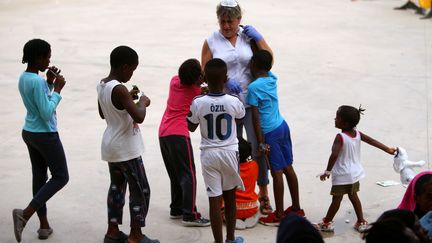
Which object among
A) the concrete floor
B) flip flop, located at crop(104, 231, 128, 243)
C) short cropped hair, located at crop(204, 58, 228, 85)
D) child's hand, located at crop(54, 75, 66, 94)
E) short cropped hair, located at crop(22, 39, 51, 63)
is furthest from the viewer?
Result: the concrete floor

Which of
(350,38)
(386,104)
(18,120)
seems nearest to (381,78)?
(386,104)

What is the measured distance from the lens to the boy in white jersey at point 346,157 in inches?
228

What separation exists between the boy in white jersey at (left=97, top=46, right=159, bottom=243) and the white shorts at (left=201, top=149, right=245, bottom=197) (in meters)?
0.49

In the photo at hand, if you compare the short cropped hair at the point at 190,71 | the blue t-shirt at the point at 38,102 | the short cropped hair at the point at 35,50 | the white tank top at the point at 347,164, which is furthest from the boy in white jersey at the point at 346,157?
the short cropped hair at the point at 35,50

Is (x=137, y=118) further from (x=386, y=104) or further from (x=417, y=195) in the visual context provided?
(x=386, y=104)

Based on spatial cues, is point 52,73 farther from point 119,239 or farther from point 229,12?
point 229,12

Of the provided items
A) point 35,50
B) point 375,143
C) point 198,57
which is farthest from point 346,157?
point 198,57

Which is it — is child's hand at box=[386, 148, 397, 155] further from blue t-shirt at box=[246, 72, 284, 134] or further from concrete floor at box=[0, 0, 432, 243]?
blue t-shirt at box=[246, 72, 284, 134]

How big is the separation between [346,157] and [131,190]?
1.67 meters

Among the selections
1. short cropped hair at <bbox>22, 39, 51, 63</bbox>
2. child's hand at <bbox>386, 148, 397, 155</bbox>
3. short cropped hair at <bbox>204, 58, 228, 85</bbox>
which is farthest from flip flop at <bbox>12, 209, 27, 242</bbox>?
child's hand at <bbox>386, 148, 397, 155</bbox>

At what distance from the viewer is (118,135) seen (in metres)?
5.47

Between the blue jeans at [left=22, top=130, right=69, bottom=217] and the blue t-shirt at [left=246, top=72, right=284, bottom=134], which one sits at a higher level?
the blue t-shirt at [left=246, top=72, right=284, bottom=134]

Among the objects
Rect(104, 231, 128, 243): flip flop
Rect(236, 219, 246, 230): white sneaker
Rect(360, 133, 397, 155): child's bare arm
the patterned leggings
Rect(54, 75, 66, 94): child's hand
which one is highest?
Rect(54, 75, 66, 94): child's hand

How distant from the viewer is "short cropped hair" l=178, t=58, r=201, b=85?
587cm
